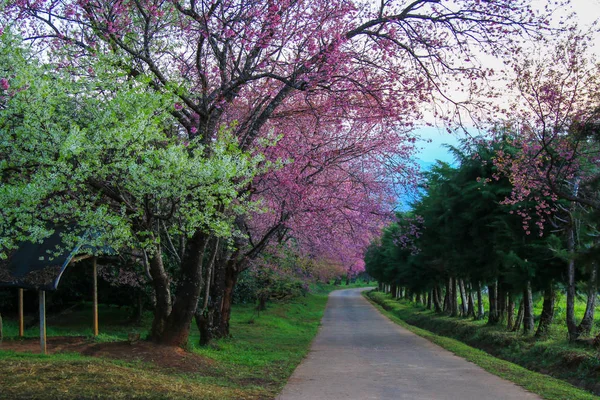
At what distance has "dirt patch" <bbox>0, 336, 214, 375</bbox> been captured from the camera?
1134 centimetres

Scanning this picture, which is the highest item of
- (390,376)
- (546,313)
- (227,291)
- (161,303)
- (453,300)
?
(161,303)

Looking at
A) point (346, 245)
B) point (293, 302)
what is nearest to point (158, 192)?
point (346, 245)

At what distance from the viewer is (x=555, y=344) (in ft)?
56.9

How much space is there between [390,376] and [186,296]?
447 cm

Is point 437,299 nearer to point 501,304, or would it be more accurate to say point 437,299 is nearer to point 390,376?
point 501,304

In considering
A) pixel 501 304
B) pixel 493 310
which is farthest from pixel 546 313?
pixel 493 310

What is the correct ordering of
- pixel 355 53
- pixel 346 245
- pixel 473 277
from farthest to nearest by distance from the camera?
pixel 473 277, pixel 346 245, pixel 355 53

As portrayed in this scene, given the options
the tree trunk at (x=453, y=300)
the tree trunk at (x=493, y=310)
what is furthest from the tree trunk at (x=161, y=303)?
the tree trunk at (x=453, y=300)

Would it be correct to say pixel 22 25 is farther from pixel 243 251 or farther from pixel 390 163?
pixel 243 251

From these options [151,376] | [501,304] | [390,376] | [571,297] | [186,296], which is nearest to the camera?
[151,376]

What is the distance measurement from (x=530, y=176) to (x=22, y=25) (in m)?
11.5

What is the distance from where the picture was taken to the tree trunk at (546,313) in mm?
19484

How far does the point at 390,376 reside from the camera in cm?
1166

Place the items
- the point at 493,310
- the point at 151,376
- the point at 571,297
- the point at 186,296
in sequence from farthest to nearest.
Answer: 1. the point at 493,310
2. the point at 571,297
3. the point at 186,296
4. the point at 151,376
